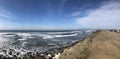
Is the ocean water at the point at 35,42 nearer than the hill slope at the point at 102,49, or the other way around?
the hill slope at the point at 102,49

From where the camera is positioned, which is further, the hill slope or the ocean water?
the ocean water

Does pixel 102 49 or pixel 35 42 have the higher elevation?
pixel 102 49

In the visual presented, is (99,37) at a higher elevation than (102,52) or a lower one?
higher

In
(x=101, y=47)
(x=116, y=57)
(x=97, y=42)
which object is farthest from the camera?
(x=97, y=42)

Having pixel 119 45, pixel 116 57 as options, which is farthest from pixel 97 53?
pixel 119 45

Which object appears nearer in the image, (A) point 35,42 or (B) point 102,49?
(B) point 102,49

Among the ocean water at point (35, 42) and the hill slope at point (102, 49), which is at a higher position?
the hill slope at point (102, 49)

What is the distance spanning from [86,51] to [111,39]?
4.32 ft

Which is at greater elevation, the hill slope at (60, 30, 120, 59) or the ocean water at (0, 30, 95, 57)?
the hill slope at (60, 30, 120, 59)

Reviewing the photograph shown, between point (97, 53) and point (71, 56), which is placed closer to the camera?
point (97, 53)

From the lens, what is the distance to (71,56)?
5504mm

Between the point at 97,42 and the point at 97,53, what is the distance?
2.49 feet

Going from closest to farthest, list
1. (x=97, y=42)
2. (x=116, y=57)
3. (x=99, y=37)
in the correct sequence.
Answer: (x=116, y=57)
(x=97, y=42)
(x=99, y=37)

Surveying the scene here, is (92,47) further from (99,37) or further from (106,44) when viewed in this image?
(99,37)
